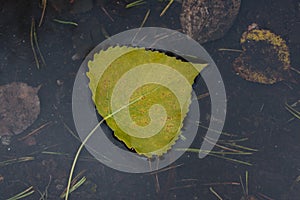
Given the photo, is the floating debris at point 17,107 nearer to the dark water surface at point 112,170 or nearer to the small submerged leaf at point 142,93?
the dark water surface at point 112,170

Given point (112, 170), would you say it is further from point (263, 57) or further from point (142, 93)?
point (263, 57)

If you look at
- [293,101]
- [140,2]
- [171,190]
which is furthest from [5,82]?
[293,101]

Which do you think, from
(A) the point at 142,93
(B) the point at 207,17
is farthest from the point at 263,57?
(A) the point at 142,93

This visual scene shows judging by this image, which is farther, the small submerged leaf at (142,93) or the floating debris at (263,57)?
the floating debris at (263,57)

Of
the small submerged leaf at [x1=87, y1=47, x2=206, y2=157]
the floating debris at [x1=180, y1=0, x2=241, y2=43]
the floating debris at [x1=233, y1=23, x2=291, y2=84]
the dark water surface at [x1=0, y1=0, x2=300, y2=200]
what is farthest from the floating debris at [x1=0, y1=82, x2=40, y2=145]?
the floating debris at [x1=233, y1=23, x2=291, y2=84]

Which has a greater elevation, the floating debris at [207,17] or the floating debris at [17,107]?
the floating debris at [207,17]

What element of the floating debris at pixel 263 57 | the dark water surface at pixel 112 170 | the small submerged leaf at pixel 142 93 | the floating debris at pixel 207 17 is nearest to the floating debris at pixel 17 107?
the dark water surface at pixel 112 170
